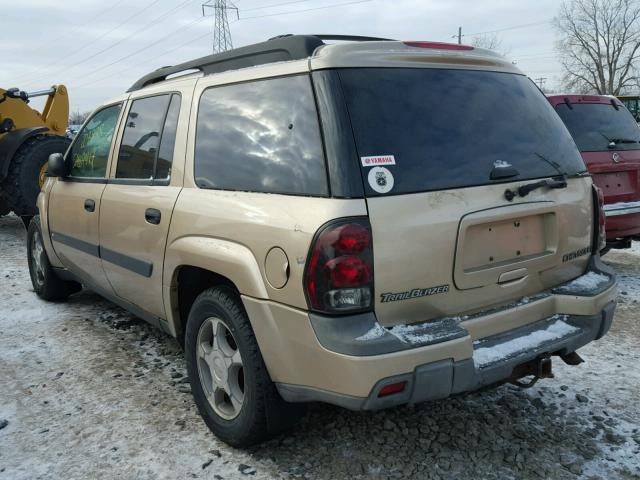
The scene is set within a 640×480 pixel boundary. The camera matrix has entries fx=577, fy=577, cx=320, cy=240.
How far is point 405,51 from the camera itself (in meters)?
2.63

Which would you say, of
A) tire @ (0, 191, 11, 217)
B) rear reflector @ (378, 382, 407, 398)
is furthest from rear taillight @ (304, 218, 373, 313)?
tire @ (0, 191, 11, 217)

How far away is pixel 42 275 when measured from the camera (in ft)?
17.9

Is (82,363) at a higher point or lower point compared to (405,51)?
lower

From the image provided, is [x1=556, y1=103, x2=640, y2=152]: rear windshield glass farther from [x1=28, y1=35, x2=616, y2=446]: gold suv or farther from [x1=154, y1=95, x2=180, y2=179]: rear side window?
[x1=154, y1=95, x2=180, y2=179]: rear side window

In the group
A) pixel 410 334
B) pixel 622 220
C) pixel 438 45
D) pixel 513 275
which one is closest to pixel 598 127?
pixel 622 220

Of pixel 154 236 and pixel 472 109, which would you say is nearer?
pixel 472 109

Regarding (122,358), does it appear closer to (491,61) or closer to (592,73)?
(491,61)

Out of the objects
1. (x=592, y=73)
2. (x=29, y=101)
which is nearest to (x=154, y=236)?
(x=29, y=101)

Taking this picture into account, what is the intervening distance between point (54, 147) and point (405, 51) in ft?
26.6

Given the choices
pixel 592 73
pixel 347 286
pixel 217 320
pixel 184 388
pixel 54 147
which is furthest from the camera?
pixel 592 73

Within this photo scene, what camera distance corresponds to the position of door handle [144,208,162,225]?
3212mm

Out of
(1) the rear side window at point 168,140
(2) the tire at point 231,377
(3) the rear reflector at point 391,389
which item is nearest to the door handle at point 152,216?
(1) the rear side window at point 168,140

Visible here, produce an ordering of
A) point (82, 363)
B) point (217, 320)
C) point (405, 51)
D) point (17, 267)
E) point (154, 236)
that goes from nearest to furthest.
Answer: point (405, 51), point (217, 320), point (154, 236), point (82, 363), point (17, 267)

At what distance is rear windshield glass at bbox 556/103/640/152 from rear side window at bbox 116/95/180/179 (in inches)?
164
